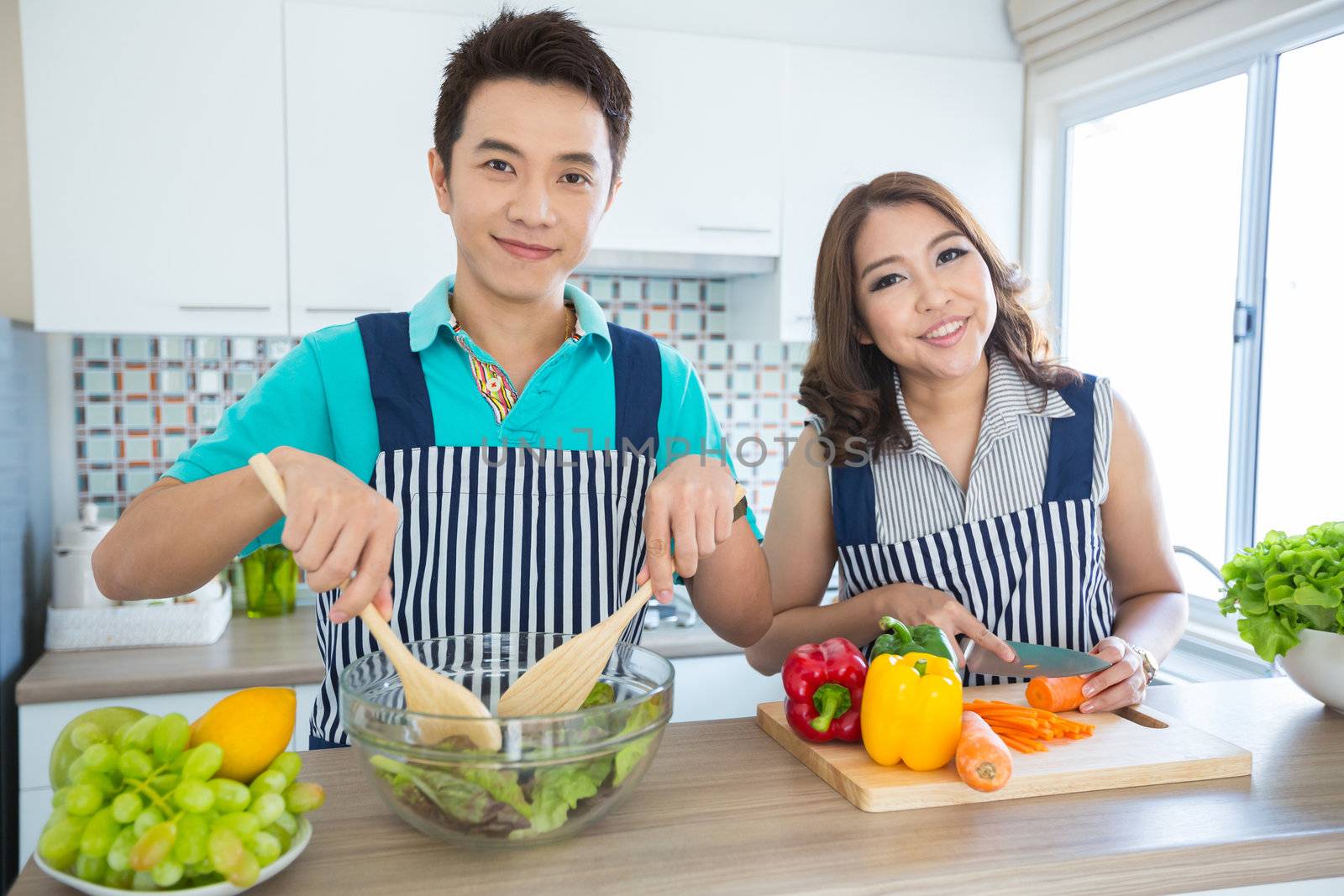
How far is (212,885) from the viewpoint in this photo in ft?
2.49

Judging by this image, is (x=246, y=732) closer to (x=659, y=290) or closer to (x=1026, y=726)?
(x=1026, y=726)

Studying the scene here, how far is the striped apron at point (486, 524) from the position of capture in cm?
132

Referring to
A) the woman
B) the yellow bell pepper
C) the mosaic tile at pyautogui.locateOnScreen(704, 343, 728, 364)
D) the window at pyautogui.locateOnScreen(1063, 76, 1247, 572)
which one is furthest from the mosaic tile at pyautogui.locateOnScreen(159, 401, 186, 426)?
the window at pyautogui.locateOnScreen(1063, 76, 1247, 572)

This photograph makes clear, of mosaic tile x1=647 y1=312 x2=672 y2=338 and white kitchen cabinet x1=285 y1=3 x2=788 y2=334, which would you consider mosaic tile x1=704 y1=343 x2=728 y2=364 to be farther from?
white kitchen cabinet x1=285 y1=3 x2=788 y2=334

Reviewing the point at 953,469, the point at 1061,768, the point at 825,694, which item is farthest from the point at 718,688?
the point at 1061,768

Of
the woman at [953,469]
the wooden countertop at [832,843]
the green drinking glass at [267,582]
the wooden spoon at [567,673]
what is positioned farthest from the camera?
the green drinking glass at [267,582]

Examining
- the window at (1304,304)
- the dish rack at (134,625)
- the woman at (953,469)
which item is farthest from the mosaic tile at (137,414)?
the window at (1304,304)

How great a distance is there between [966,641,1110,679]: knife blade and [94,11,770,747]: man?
316mm

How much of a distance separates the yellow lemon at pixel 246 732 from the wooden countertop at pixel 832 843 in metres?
0.10

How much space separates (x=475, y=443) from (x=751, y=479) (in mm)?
1881

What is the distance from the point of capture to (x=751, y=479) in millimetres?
3158

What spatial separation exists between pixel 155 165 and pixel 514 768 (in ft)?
6.33

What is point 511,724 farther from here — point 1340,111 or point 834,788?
point 1340,111

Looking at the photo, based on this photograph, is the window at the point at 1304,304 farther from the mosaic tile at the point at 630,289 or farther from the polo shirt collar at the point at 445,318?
the polo shirt collar at the point at 445,318
